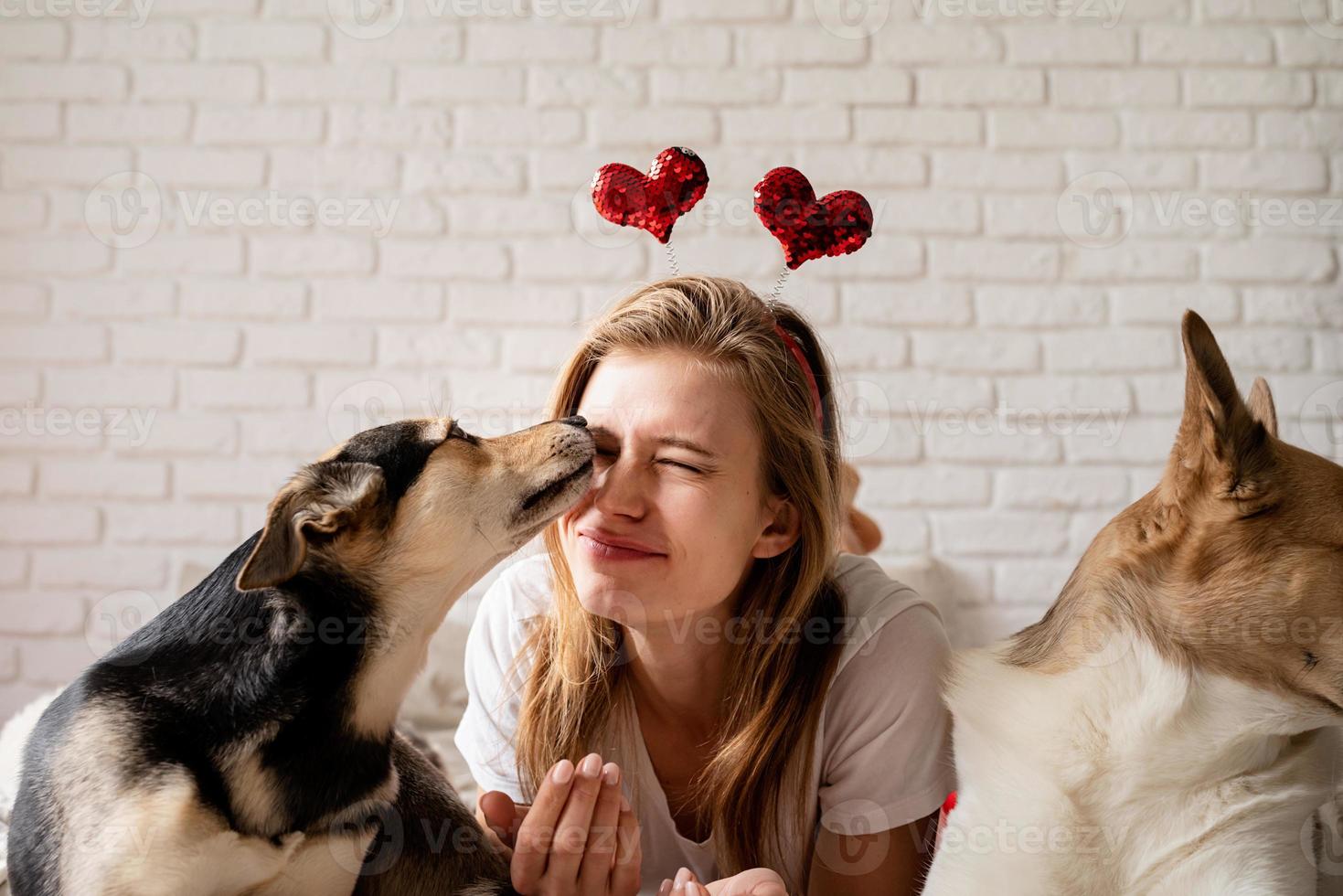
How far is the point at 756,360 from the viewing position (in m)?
1.46

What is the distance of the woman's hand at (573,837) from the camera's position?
117 cm

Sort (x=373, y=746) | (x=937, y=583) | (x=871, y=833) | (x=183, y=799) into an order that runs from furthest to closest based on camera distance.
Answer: (x=937, y=583)
(x=871, y=833)
(x=373, y=746)
(x=183, y=799)

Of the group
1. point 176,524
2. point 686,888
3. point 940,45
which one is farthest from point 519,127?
point 686,888

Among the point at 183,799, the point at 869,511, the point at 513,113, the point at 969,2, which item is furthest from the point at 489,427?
the point at 183,799

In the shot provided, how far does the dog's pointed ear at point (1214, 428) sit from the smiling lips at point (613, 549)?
624 millimetres

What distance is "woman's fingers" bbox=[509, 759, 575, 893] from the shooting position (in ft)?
3.88

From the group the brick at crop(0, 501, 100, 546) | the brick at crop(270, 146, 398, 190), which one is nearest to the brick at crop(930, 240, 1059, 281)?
the brick at crop(270, 146, 398, 190)

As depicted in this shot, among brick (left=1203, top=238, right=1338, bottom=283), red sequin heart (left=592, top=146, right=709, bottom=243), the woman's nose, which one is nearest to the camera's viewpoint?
the woman's nose

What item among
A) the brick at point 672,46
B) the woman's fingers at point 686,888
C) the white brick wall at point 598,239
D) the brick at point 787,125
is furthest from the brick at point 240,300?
the woman's fingers at point 686,888

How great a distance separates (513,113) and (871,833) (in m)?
2.16

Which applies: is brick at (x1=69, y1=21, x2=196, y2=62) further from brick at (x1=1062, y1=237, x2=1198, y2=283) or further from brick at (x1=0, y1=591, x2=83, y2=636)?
brick at (x1=1062, y1=237, x2=1198, y2=283)

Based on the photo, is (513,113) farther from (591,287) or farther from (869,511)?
(869,511)

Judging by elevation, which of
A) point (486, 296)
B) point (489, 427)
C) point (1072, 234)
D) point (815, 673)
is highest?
point (1072, 234)

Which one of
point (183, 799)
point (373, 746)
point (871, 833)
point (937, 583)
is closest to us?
point (183, 799)
